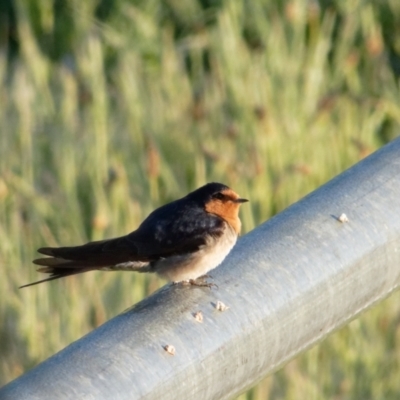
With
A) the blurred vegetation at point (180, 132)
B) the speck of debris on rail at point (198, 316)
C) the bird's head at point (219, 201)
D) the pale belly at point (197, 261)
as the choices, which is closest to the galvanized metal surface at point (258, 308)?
the speck of debris on rail at point (198, 316)

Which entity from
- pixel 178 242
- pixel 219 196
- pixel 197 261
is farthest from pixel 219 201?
pixel 197 261

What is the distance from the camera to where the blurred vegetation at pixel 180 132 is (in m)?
3.62

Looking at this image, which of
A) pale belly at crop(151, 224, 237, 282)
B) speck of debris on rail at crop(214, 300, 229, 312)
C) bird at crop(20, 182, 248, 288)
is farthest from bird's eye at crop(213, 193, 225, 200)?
speck of debris on rail at crop(214, 300, 229, 312)

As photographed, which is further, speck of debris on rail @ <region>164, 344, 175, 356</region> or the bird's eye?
the bird's eye

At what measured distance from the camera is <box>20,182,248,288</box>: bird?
7.98 ft

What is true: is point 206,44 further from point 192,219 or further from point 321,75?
point 192,219

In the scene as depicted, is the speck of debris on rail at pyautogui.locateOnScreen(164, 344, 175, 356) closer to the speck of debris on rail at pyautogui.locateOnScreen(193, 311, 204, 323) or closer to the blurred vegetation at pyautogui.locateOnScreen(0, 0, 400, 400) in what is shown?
the speck of debris on rail at pyautogui.locateOnScreen(193, 311, 204, 323)

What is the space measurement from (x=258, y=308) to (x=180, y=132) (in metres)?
3.17

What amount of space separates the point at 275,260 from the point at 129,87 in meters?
3.23

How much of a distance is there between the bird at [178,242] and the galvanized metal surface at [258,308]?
2.68 ft

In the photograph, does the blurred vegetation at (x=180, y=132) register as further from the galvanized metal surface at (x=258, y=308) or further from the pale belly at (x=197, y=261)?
the galvanized metal surface at (x=258, y=308)

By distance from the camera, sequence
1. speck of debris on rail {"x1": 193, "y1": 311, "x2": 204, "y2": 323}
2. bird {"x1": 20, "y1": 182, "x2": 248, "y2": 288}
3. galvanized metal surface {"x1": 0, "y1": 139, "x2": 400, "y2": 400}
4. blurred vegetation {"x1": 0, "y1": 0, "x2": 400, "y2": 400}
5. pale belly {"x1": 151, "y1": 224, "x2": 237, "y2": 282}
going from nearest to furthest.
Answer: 1. galvanized metal surface {"x1": 0, "y1": 139, "x2": 400, "y2": 400}
2. speck of debris on rail {"x1": 193, "y1": 311, "x2": 204, "y2": 323}
3. bird {"x1": 20, "y1": 182, "x2": 248, "y2": 288}
4. pale belly {"x1": 151, "y1": 224, "x2": 237, "y2": 282}
5. blurred vegetation {"x1": 0, "y1": 0, "x2": 400, "y2": 400}

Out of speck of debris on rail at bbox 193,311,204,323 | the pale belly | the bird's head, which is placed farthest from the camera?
the bird's head

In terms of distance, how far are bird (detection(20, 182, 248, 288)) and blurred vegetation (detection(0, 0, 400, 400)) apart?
0.80m
